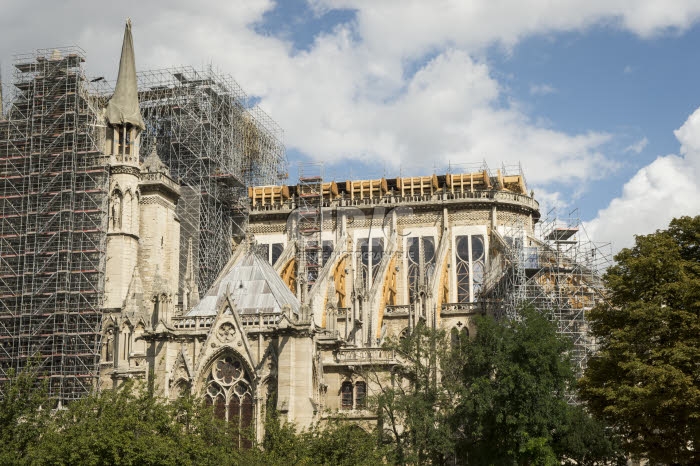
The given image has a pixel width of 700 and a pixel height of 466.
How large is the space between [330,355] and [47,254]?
788 inches

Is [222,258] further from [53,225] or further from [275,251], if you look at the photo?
[53,225]

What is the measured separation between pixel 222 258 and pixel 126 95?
1226 cm

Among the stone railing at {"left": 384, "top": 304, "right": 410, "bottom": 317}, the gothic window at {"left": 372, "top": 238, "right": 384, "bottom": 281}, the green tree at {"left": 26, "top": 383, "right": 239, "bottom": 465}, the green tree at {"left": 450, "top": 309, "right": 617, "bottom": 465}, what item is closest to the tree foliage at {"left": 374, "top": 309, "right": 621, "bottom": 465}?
the green tree at {"left": 450, "top": 309, "right": 617, "bottom": 465}

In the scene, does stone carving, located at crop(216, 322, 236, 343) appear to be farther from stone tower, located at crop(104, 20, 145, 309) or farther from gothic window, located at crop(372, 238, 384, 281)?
gothic window, located at crop(372, 238, 384, 281)

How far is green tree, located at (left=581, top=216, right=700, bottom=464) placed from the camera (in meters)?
32.9

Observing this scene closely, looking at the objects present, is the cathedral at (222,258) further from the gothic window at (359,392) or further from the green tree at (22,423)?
the green tree at (22,423)

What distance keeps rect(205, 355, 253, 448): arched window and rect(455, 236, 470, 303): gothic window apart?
27.1 meters

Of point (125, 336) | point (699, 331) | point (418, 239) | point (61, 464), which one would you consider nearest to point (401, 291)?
point (418, 239)

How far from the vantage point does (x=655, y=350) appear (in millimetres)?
34031

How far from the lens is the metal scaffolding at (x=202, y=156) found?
2383 inches

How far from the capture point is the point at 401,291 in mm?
62375

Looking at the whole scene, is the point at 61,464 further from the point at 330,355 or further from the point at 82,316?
the point at 82,316

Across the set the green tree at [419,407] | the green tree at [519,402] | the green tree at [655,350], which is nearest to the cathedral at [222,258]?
the green tree at [419,407]

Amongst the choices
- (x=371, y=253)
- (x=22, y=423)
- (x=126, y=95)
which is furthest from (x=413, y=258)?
(x=22, y=423)
